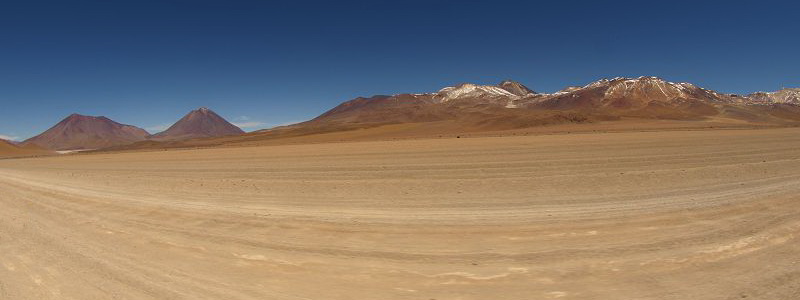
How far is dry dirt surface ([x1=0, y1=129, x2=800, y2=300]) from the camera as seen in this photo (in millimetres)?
6000

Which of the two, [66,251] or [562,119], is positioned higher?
[562,119]

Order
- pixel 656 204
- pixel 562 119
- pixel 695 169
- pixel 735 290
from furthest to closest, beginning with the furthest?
pixel 562 119 → pixel 695 169 → pixel 656 204 → pixel 735 290

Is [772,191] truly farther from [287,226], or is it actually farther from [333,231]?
[287,226]

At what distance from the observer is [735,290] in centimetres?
552

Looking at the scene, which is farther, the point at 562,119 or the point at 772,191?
the point at 562,119

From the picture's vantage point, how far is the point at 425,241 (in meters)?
8.21

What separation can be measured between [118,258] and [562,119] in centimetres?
7758

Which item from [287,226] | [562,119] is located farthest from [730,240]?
[562,119]

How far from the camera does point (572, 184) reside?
1460cm

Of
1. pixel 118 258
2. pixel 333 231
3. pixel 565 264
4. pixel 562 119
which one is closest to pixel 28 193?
pixel 118 258

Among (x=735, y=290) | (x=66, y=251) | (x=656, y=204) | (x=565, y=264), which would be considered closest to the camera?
(x=735, y=290)

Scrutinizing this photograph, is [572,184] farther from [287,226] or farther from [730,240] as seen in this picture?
[287,226]

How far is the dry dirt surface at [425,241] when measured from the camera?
6.00m

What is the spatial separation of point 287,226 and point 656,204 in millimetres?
7865
